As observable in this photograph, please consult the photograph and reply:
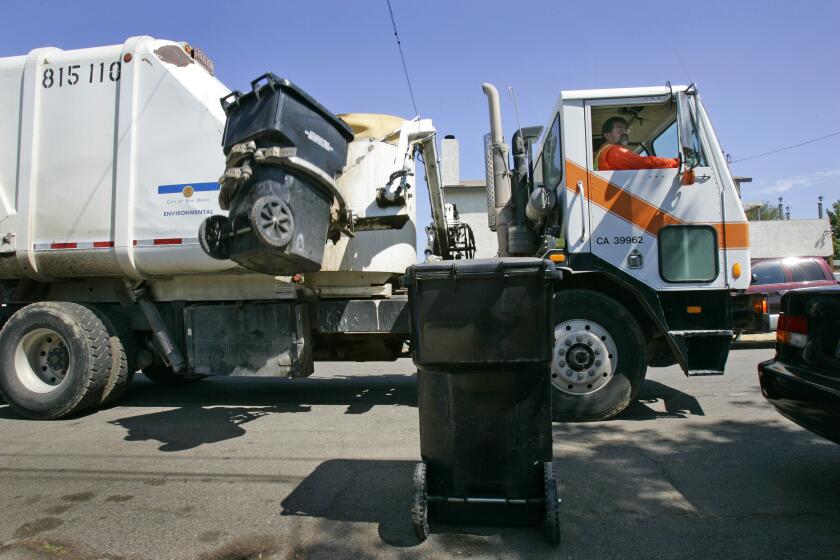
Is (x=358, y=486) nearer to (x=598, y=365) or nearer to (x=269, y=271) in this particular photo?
(x=269, y=271)

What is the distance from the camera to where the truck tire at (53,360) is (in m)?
5.22

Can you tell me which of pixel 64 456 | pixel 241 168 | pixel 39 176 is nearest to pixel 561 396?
pixel 241 168

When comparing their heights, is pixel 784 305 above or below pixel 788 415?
above

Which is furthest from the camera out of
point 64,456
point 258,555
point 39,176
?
point 39,176

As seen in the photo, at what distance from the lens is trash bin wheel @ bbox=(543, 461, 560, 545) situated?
2.61m

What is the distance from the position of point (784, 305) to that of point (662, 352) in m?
1.87

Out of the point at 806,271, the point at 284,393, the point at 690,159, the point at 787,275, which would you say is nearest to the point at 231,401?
the point at 284,393

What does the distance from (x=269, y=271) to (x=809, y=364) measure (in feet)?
12.1

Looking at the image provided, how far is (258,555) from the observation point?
264cm

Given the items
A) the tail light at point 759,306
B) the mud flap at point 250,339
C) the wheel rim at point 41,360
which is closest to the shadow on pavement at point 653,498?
the tail light at point 759,306

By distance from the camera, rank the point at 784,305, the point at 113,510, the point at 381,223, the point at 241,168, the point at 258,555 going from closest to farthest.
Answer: the point at 258,555, the point at 113,510, the point at 784,305, the point at 241,168, the point at 381,223

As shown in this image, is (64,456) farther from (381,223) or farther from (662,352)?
(662,352)

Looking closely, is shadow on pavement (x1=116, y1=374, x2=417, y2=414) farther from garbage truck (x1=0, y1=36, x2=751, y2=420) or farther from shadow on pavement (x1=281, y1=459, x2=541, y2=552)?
shadow on pavement (x1=281, y1=459, x2=541, y2=552)

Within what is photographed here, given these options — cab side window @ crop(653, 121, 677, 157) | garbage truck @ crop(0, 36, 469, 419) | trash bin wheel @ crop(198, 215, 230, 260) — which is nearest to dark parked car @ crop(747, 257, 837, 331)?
cab side window @ crop(653, 121, 677, 157)
